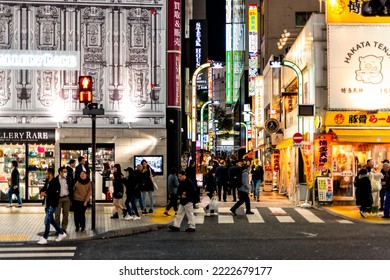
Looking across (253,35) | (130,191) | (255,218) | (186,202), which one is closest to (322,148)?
(255,218)

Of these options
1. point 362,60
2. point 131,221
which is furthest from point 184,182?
point 362,60

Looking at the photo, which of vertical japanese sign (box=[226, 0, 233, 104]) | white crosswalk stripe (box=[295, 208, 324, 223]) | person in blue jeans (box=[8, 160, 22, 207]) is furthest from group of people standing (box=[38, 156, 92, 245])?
vertical japanese sign (box=[226, 0, 233, 104])

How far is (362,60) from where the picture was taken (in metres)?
27.2

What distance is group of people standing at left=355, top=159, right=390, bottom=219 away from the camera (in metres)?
21.0

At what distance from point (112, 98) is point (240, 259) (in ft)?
49.3

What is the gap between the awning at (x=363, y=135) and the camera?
2600 cm

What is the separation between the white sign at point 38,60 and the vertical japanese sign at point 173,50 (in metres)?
3.82

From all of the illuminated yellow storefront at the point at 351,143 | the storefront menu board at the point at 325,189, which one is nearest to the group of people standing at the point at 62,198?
the storefront menu board at the point at 325,189

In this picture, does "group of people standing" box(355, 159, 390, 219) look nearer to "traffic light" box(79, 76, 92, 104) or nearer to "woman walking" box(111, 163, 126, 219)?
"woman walking" box(111, 163, 126, 219)

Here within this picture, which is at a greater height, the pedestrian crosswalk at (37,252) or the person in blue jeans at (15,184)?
the person in blue jeans at (15,184)

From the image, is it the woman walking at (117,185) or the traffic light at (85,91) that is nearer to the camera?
the traffic light at (85,91)

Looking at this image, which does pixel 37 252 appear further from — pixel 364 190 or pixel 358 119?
pixel 358 119

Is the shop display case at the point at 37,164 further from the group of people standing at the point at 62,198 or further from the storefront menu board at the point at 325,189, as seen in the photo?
the storefront menu board at the point at 325,189

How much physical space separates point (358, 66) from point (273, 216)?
856cm
